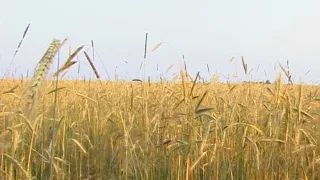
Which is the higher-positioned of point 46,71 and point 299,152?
point 46,71

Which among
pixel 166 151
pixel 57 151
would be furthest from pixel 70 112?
pixel 166 151

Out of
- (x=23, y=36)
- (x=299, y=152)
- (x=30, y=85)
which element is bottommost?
(x=299, y=152)

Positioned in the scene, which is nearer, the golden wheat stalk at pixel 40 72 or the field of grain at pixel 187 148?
the golden wheat stalk at pixel 40 72

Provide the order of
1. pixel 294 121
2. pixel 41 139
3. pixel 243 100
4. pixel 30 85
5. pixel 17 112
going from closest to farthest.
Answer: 1. pixel 30 85
2. pixel 17 112
3. pixel 294 121
4. pixel 41 139
5. pixel 243 100

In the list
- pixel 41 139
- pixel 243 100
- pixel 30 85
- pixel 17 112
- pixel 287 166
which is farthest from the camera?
pixel 243 100

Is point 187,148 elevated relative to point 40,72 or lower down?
lower down

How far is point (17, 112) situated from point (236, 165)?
111cm

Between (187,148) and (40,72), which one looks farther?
(187,148)

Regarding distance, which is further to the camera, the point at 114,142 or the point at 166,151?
the point at 114,142

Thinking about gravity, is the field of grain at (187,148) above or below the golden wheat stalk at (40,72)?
below

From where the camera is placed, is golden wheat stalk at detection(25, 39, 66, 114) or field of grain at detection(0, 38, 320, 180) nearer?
golden wheat stalk at detection(25, 39, 66, 114)

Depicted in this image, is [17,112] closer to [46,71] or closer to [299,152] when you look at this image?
[46,71]

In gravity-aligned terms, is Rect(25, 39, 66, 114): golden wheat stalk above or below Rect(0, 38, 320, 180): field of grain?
above

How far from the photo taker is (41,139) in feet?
7.08
